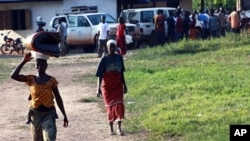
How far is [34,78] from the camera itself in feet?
31.6

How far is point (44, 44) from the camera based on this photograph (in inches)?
370

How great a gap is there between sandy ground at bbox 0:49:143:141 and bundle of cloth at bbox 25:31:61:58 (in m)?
3.11

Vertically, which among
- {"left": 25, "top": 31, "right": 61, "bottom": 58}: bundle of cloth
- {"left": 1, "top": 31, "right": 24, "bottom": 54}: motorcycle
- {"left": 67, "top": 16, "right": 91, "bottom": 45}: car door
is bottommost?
{"left": 1, "top": 31, "right": 24, "bottom": 54}: motorcycle

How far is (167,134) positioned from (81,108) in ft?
14.7

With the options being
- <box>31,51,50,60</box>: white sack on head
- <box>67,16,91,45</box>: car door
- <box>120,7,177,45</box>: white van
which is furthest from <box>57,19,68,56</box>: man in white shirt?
<box>31,51,50,60</box>: white sack on head

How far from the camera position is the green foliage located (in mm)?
12016

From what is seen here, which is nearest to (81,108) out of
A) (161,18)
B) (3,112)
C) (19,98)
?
(3,112)

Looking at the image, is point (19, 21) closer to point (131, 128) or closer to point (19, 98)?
point (19, 98)

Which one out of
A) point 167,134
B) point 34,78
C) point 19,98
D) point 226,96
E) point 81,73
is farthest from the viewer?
point 81,73

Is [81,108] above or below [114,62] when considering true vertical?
below

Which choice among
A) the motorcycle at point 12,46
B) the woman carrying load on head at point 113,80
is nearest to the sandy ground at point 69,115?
the woman carrying load on head at point 113,80

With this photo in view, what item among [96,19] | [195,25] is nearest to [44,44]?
[96,19]

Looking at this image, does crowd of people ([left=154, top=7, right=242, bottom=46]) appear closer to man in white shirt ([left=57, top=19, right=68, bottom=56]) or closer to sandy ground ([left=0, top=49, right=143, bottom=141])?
man in white shirt ([left=57, top=19, right=68, bottom=56])

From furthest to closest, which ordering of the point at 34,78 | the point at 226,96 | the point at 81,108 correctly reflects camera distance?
1. the point at 81,108
2. the point at 226,96
3. the point at 34,78
